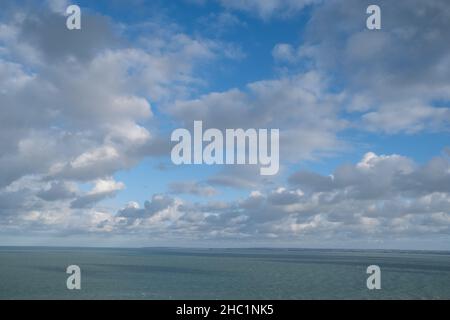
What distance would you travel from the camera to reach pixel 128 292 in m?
81.5

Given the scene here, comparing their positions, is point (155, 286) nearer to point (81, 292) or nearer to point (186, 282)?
point (186, 282)

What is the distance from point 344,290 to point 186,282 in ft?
132
